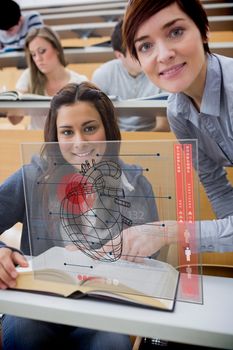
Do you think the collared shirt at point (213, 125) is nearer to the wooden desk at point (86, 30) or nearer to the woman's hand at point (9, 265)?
the woman's hand at point (9, 265)

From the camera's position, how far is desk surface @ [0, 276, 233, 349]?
21.0 inches

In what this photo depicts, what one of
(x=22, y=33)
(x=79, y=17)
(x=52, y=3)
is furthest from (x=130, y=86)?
(x=52, y=3)

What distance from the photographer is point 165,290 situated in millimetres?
617

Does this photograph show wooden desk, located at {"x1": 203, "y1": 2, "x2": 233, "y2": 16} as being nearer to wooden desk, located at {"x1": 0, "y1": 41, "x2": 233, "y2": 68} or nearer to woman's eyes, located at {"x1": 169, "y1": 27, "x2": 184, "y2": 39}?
wooden desk, located at {"x1": 0, "y1": 41, "x2": 233, "y2": 68}

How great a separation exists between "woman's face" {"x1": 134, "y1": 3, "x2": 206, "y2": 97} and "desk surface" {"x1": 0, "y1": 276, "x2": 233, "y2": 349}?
0.42 metres

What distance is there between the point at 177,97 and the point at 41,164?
1.17 feet

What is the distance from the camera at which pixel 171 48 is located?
0.62 m

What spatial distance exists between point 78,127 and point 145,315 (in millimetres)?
375

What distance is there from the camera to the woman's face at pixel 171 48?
2.01 feet

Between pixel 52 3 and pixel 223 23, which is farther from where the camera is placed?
pixel 52 3

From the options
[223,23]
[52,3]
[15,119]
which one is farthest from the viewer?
[52,3]

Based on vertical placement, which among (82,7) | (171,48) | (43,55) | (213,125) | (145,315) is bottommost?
(145,315)

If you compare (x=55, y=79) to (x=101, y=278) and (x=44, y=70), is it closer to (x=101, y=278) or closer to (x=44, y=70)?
(x=44, y=70)

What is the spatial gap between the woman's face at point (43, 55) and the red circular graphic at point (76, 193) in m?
0.83
